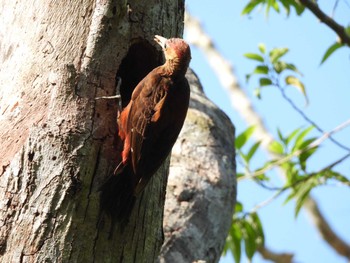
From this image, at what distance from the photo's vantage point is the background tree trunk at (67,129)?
3225 mm

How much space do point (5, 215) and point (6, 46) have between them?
100 centimetres

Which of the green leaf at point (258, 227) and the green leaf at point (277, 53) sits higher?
the green leaf at point (277, 53)

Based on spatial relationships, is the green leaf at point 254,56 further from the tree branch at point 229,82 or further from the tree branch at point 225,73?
the tree branch at point 225,73

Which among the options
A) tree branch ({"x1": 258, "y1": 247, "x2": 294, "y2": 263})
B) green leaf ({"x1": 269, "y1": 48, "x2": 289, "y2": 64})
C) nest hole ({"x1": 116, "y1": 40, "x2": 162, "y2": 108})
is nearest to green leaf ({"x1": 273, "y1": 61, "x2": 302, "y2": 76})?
green leaf ({"x1": 269, "y1": 48, "x2": 289, "y2": 64})

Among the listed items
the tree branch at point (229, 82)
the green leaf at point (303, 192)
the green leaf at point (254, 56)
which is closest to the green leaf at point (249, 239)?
the green leaf at point (303, 192)

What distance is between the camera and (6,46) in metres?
3.76

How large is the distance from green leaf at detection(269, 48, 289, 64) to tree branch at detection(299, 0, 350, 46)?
422mm

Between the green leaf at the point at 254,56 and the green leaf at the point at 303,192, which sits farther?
the green leaf at the point at 254,56

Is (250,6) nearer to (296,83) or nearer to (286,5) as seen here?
(286,5)

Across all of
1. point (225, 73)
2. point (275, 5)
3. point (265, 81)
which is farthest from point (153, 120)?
point (225, 73)

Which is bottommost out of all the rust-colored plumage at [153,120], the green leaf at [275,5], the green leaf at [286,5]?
the rust-colored plumage at [153,120]

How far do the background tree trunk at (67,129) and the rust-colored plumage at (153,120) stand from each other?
0.25ft

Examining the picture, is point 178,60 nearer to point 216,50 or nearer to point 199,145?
point 199,145

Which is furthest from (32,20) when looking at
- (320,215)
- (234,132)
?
(320,215)
